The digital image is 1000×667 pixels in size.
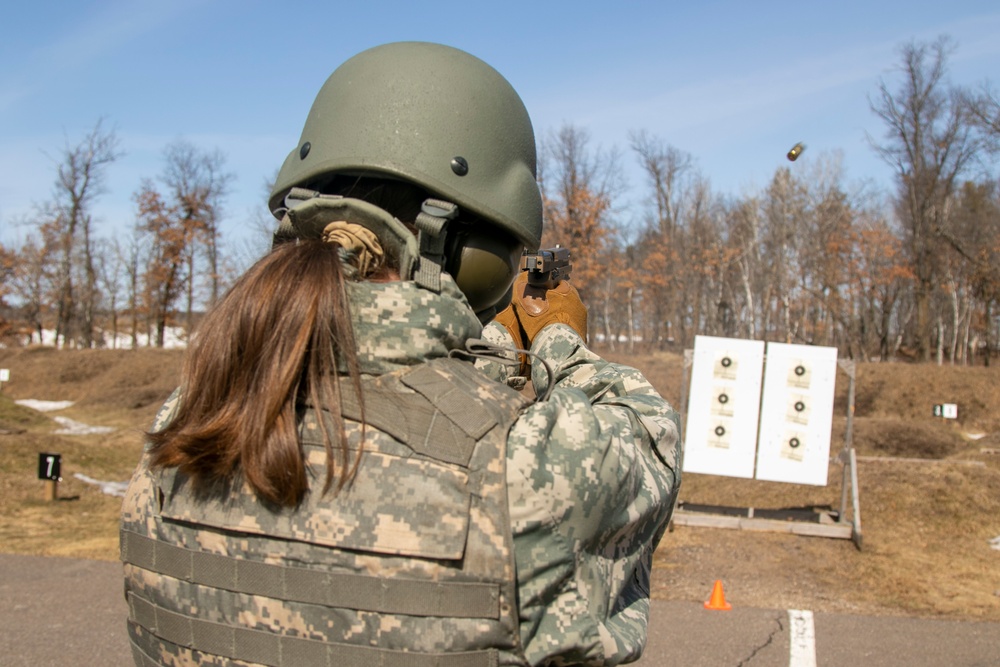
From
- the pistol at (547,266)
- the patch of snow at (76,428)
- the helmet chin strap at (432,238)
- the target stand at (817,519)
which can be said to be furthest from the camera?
the patch of snow at (76,428)

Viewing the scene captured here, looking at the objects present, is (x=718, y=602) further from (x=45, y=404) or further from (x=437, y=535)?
(x=45, y=404)

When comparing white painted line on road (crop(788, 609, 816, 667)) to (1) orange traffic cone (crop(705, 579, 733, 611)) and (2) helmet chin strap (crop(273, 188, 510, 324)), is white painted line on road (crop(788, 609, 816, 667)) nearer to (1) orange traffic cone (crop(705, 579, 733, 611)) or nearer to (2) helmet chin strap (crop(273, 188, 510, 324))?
(1) orange traffic cone (crop(705, 579, 733, 611))

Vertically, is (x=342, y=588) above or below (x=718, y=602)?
above

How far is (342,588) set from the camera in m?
1.21

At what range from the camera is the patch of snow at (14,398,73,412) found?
2531 centimetres

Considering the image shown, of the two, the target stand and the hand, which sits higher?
the hand

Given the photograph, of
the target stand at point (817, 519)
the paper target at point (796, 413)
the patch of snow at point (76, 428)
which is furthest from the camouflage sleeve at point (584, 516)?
the patch of snow at point (76, 428)

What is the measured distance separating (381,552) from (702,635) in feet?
15.4

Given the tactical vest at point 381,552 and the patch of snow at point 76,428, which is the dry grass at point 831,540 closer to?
the patch of snow at point 76,428

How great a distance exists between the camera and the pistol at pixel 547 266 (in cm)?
211

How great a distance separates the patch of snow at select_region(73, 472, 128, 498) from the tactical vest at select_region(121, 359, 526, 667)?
32.2 feet

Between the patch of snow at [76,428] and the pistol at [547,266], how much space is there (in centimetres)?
1878

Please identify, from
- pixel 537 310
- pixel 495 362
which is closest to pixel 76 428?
pixel 537 310

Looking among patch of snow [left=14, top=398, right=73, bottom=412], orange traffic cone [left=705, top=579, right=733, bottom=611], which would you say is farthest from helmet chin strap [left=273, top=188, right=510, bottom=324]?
patch of snow [left=14, top=398, right=73, bottom=412]
